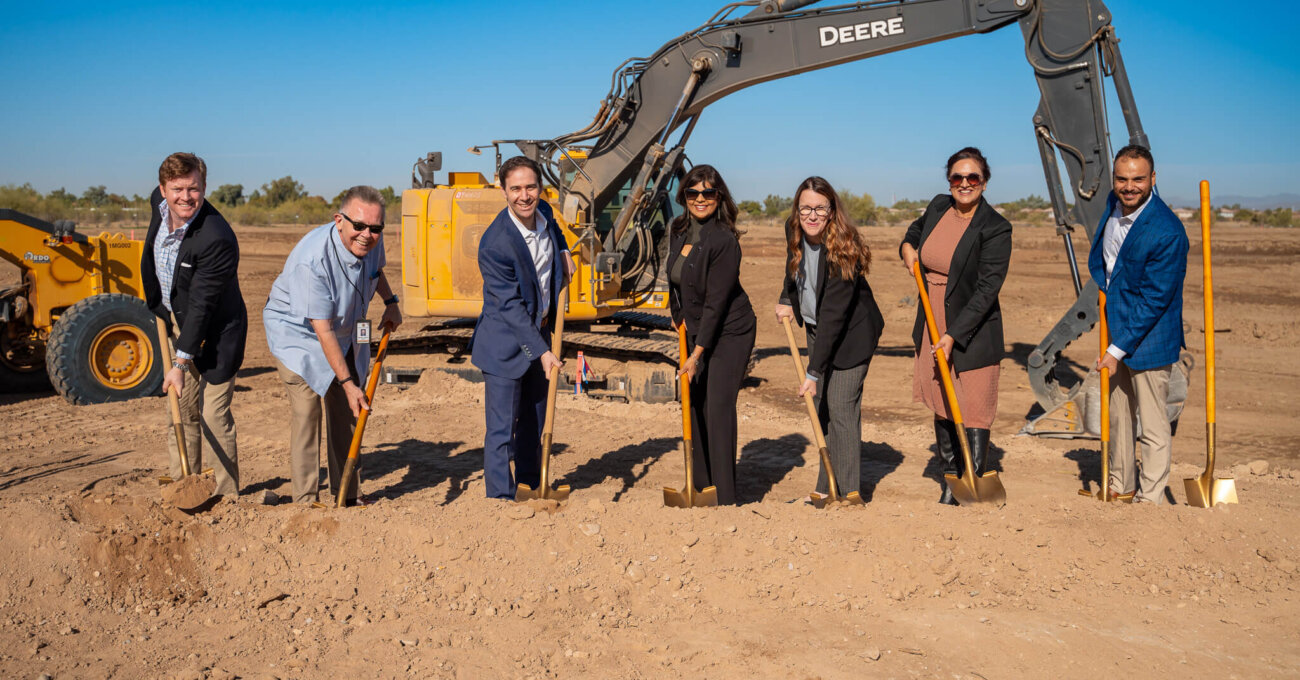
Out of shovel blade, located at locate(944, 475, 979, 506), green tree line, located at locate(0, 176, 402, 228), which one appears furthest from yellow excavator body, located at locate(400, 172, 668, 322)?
green tree line, located at locate(0, 176, 402, 228)

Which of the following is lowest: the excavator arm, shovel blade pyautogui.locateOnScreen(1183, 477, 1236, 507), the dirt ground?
the dirt ground

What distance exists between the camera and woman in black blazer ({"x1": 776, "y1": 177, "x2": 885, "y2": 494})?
16.7 feet

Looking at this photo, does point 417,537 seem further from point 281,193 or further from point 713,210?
point 281,193

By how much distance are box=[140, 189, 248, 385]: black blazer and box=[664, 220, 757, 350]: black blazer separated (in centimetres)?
235

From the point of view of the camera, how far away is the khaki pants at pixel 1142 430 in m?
5.05

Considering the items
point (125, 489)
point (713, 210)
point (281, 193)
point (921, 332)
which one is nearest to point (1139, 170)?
point (921, 332)

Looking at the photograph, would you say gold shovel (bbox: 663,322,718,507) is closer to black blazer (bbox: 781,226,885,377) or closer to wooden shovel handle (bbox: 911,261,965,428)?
black blazer (bbox: 781,226,885,377)

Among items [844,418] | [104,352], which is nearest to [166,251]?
[844,418]

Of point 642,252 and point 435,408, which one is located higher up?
point 642,252

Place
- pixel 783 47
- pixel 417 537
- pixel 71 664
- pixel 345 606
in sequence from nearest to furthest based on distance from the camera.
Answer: pixel 71 664
pixel 345 606
pixel 417 537
pixel 783 47

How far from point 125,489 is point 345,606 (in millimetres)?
3023

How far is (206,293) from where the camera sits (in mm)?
5145

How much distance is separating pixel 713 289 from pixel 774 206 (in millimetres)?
62035

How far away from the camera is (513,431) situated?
5320 millimetres
